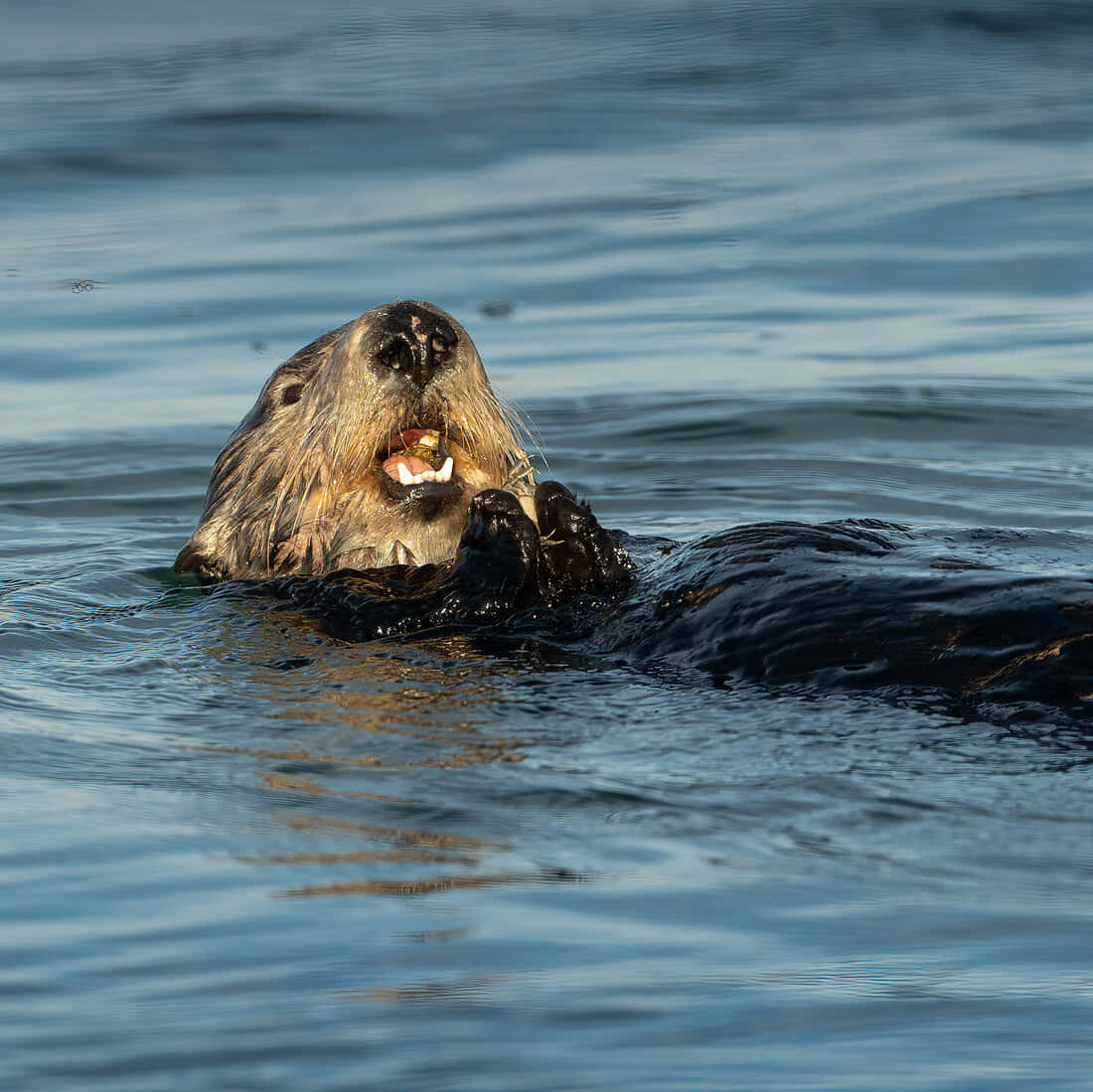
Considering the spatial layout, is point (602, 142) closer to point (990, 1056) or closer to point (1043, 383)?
point (1043, 383)

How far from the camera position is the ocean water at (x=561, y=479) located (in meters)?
2.57

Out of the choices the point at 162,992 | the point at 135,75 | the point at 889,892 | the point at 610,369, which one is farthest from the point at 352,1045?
the point at 135,75

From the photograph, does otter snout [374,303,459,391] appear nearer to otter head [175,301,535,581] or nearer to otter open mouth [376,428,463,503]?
otter head [175,301,535,581]

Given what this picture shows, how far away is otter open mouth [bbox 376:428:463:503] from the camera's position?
15.3 ft

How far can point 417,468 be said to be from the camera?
480 centimetres

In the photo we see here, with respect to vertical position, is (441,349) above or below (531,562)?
above

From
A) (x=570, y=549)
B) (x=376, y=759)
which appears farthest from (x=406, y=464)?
(x=376, y=759)

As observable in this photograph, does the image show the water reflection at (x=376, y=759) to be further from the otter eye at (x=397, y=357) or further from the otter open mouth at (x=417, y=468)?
the otter eye at (x=397, y=357)

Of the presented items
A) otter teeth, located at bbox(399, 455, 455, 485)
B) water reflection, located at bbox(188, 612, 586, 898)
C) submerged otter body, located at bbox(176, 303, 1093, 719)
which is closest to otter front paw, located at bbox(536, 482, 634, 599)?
submerged otter body, located at bbox(176, 303, 1093, 719)

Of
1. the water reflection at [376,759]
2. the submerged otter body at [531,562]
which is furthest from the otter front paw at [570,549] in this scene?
the water reflection at [376,759]

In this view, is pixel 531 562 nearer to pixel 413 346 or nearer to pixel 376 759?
pixel 413 346

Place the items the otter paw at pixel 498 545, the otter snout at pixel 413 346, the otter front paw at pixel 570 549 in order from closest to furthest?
the otter paw at pixel 498 545
the otter front paw at pixel 570 549
the otter snout at pixel 413 346

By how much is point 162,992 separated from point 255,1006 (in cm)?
16

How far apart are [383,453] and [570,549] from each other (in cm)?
66
